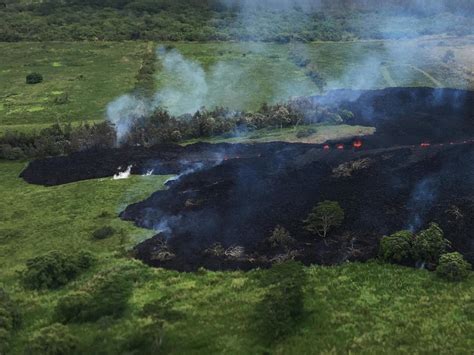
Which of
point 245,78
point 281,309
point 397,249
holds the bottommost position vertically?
point 245,78

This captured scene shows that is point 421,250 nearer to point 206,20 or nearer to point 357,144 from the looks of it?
point 357,144

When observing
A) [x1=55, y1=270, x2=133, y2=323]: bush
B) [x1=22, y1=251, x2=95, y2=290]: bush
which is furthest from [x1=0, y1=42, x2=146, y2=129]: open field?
[x1=55, y1=270, x2=133, y2=323]: bush

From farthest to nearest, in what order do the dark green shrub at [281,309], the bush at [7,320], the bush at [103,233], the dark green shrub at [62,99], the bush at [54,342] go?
the dark green shrub at [62,99], the bush at [103,233], the bush at [7,320], the dark green shrub at [281,309], the bush at [54,342]

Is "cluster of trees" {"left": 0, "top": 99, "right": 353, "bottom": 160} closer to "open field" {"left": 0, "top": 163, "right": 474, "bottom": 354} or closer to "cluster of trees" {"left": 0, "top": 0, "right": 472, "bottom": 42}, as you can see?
"open field" {"left": 0, "top": 163, "right": 474, "bottom": 354}

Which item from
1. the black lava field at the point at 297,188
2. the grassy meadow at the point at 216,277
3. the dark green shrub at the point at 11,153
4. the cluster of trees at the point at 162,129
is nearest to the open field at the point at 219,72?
the grassy meadow at the point at 216,277

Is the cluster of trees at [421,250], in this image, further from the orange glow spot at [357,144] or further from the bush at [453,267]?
the orange glow spot at [357,144]

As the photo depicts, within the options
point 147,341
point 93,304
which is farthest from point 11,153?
point 147,341
